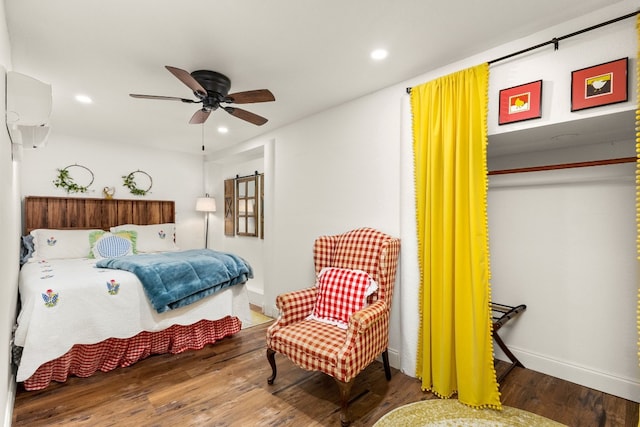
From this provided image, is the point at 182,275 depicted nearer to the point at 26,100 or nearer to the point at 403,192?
the point at 26,100

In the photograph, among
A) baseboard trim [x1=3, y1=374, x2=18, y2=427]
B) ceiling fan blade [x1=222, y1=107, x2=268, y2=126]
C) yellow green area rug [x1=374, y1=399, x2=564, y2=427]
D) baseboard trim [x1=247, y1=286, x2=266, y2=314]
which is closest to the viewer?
baseboard trim [x1=3, y1=374, x2=18, y2=427]

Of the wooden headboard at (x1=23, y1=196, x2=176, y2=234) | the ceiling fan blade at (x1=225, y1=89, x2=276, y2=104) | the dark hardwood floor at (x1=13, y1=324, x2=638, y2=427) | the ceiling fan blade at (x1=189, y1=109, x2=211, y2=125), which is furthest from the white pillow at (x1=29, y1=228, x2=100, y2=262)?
the ceiling fan blade at (x1=225, y1=89, x2=276, y2=104)

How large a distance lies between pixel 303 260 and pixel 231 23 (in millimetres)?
2375

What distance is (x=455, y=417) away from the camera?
1.91 m

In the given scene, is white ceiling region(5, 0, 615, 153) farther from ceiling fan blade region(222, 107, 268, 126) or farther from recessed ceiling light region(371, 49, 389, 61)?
ceiling fan blade region(222, 107, 268, 126)

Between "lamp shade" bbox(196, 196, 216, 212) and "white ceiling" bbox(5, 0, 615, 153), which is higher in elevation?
"white ceiling" bbox(5, 0, 615, 153)

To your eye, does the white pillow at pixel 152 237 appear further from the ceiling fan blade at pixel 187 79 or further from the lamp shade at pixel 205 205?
the ceiling fan blade at pixel 187 79

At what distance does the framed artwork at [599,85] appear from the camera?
1.64 meters

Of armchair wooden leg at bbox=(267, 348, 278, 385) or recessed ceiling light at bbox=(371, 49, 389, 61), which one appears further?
armchair wooden leg at bbox=(267, 348, 278, 385)

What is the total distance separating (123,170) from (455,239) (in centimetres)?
478

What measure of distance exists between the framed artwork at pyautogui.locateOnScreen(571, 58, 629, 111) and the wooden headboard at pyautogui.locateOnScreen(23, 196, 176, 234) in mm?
5161

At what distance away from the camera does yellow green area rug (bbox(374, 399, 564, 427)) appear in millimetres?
1835

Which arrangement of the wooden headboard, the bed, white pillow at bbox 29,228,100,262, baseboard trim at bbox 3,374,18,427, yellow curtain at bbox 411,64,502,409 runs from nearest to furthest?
baseboard trim at bbox 3,374,18,427 < yellow curtain at bbox 411,64,502,409 < the bed < white pillow at bbox 29,228,100,262 < the wooden headboard

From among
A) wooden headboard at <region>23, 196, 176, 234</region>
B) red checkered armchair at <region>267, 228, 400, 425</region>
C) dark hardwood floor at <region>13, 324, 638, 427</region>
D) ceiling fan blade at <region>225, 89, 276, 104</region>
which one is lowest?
dark hardwood floor at <region>13, 324, 638, 427</region>
